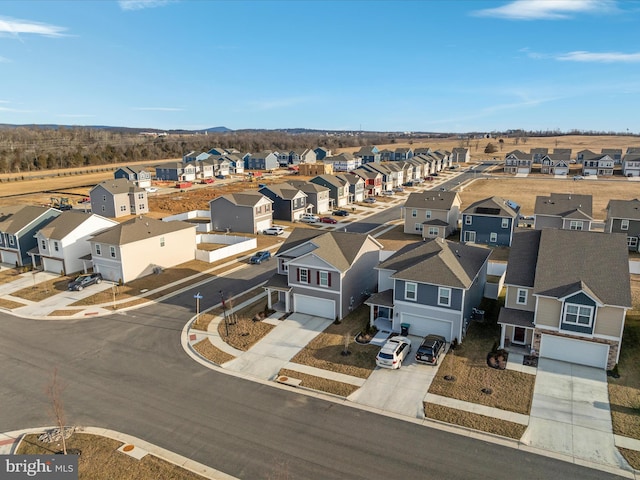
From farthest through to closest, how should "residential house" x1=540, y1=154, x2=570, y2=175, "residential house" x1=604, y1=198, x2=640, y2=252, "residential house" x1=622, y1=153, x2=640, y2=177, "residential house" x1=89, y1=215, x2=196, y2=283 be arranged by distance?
"residential house" x1=540, y1=154, x2=570, y2=175 < "residential house" x1=622, y1=153, x2=640, y2=177 < "residential house" x1=604, y1=198, x2=640, y2=252 < "residential house" x1=89, y1=215, x2=196, y2=283

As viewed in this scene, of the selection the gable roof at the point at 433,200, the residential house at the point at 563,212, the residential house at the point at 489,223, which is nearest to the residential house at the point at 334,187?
the gable roof at the point at 433,200

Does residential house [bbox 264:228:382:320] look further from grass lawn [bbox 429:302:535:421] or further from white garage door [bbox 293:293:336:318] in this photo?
grass lawn [bbox 429:302:535:421]

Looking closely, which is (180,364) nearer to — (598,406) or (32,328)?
(32,328)

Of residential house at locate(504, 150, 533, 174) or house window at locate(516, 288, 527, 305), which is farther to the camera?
residential house at locate(504, 150, 533, 174)

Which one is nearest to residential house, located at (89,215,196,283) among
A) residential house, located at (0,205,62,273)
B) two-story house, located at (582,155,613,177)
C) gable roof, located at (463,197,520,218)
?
residential house, located at (0,205,62,273)

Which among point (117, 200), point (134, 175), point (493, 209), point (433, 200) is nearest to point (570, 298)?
point (493, 209)

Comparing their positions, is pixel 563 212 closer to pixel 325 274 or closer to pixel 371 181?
pixel 325 274
